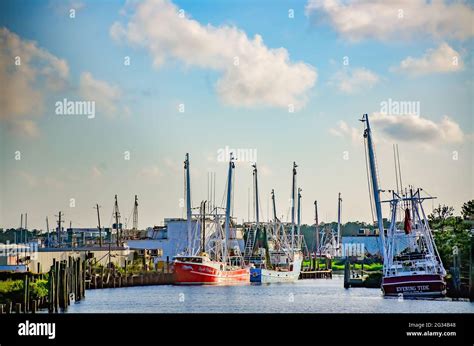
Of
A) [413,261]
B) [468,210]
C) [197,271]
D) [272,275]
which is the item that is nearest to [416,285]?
[413,261]

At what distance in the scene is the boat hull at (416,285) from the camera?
43.9 meters

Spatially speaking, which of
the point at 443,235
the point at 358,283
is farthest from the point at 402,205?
the point at 358,283

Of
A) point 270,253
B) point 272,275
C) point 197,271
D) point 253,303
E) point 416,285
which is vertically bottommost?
point 253,303

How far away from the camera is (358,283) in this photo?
63312 millimetres

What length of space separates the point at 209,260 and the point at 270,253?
567 inches

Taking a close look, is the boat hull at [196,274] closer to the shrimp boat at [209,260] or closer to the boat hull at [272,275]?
the shrimp boat at [209,260]

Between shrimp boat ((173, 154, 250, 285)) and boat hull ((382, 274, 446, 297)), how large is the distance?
81.3 ft

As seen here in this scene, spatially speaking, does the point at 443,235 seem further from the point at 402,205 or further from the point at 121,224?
the point at 121,224

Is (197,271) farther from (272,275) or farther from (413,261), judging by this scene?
(413,261)

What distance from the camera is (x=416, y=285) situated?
44562 millimetres

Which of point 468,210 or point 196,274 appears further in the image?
point 196,274

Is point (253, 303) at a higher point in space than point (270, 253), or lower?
lower

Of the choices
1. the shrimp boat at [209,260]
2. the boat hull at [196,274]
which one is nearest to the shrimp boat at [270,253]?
the shrimp boat at [209,260]
